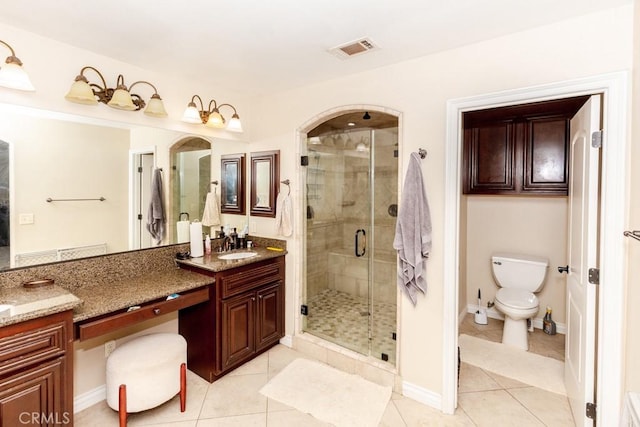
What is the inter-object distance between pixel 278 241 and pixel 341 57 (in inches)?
70.5

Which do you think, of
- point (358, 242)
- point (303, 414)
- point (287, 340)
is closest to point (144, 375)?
point (303, 414)

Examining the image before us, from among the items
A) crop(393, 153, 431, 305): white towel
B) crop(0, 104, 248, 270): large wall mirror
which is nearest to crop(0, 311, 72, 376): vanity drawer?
crop(0, 104, 248, 270): large wall mirror

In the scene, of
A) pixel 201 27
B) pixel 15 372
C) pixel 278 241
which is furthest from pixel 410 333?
pixel 201 27

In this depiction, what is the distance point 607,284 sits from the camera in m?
1.73

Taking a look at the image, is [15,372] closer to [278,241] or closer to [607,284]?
[278,241]

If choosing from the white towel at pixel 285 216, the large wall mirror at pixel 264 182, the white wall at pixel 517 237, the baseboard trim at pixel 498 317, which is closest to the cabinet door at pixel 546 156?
the white wall at pixel 517 237

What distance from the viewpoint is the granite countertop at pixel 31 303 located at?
4.95 ft

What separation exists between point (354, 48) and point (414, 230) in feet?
4.38

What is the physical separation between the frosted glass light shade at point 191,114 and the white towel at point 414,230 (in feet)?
5.94

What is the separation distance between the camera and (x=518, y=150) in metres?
3.25

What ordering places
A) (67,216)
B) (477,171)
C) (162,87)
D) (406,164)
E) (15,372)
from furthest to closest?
(477,171), (162,87), (406,164), (67,216), (15,372)

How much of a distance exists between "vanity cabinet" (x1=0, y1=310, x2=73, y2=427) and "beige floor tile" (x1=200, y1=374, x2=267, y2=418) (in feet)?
2.78

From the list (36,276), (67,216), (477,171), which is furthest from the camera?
(477,171)

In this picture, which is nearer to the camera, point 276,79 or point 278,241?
point 276,79
